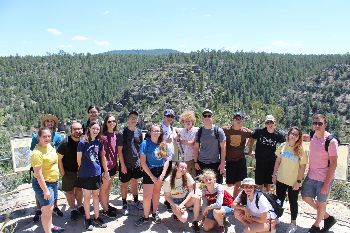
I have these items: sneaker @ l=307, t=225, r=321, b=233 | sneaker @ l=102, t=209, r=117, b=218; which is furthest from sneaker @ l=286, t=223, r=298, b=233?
sneaker @ l=102, t=209, r=117, b=218

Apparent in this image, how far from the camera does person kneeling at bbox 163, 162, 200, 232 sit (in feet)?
17.6

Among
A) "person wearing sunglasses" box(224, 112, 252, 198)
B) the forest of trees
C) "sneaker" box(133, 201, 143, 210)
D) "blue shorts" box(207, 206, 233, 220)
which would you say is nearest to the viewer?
"blue shorts" box(207, 206, 233, 220)

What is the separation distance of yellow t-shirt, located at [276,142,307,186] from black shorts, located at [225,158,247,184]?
0.69 meters

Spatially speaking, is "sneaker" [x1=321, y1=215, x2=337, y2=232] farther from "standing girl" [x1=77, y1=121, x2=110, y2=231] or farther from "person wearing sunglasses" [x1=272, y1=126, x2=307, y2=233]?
"standing girl" [x1=77, y1=121, x2=110, y2=231]

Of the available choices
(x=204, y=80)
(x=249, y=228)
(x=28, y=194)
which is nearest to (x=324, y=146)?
(x=249, y=228)

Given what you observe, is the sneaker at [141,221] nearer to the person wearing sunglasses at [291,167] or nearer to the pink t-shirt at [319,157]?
the person wearing sunglasses at [291,167]

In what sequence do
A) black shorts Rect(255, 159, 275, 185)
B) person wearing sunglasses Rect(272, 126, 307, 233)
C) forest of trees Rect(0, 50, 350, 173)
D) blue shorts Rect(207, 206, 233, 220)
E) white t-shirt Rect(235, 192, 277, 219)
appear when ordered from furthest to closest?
forest of trees Rect(0, 50, 350, 173) < black shorts Rect(255, 159, 275, 185) < blue shorts Rect(207, 206, 233, 220) < person wearing sunglasses Rect(272, 126, 307, 233) < white t-shirt Rect(235, 192, 277, 219)

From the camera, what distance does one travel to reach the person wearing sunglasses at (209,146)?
5.59 meters

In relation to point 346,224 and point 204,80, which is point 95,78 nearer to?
point 204,80

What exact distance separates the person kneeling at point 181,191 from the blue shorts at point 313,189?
1.60m

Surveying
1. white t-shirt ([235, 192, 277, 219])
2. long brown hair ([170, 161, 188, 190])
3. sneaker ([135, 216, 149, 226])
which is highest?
long brown hair ([170, 161, 188, 190])

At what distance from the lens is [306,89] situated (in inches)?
3538

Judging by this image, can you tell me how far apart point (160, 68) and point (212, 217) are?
343ft

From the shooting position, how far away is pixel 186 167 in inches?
214
